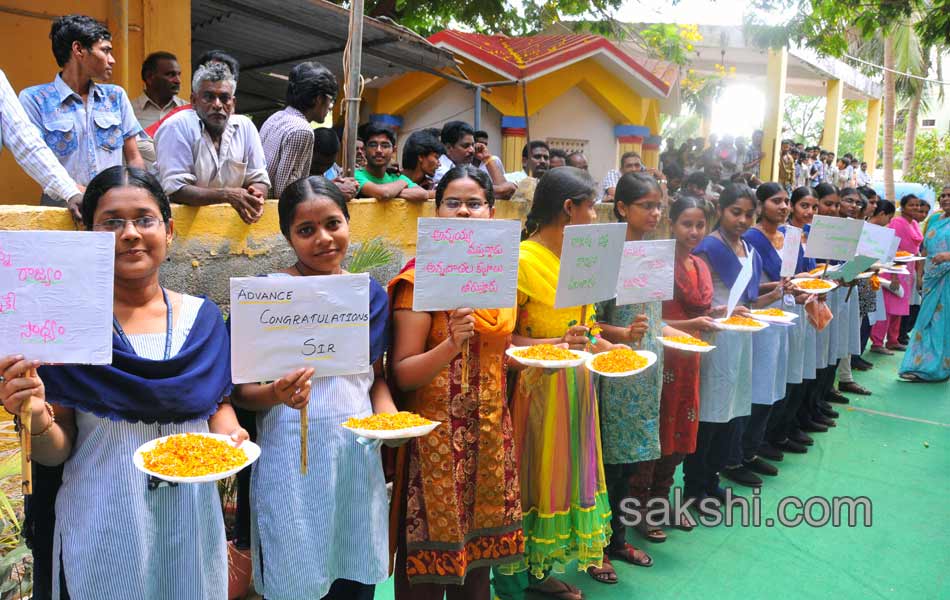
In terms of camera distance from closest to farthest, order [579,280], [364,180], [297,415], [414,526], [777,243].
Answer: [297,415]
[414,526]
[579,280]
[364,180]
[777,243]

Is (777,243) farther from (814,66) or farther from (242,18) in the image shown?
(814,66)

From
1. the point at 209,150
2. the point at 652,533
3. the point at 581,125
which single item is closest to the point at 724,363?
the point at 652,533

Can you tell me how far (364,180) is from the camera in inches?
197

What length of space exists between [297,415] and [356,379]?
230mm

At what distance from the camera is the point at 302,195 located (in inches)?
91.0

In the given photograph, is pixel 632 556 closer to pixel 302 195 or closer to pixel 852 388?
pixel 302 195

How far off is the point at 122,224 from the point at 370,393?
0.95m

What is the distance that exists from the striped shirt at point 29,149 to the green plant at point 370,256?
1655 millimetres

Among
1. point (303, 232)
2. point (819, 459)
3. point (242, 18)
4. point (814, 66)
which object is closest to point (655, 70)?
point (814, 66)

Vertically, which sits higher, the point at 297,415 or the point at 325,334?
the point at 325,334

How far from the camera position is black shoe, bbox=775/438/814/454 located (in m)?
5.76

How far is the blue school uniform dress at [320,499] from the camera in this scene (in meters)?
2.21

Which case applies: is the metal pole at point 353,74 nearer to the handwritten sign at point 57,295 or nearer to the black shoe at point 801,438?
the handwritten sign at point 57,295

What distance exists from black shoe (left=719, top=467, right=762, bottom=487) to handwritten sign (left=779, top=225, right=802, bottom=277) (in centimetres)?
140
